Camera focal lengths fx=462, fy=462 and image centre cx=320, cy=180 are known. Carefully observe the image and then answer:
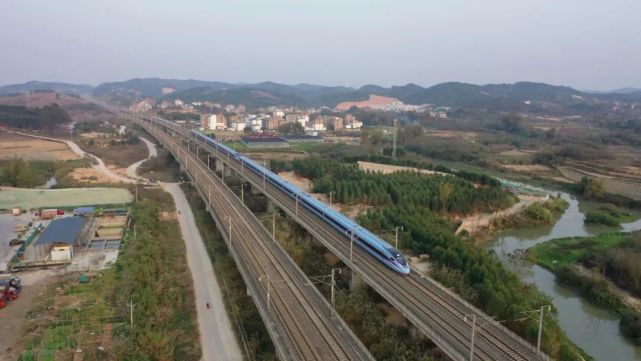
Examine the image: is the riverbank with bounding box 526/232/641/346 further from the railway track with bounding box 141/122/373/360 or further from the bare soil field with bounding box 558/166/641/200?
the bare soil field with bounding box 558/166/641/200

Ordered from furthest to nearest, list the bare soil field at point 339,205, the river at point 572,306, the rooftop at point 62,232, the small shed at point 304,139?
1. the small shed at point 304,139
2. the bare soil field at point 339,205
3. the rooftop at point 62,232
4. the river at point 572,306

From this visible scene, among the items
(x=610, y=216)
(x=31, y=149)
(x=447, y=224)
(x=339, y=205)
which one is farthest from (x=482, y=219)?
(x=31, y=149)

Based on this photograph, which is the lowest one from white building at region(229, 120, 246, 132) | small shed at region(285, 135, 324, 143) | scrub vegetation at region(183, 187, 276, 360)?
scrub vegetation at region(183, 187, 276, 360)

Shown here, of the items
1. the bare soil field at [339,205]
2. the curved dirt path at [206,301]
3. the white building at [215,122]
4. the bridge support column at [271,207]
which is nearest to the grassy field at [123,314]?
the curved dirt path at [206,301]

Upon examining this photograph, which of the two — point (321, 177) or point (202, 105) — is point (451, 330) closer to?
point (321, 177)

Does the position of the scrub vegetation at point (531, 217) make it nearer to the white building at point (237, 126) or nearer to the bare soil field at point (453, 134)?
the bare soil field at point (453, 134)

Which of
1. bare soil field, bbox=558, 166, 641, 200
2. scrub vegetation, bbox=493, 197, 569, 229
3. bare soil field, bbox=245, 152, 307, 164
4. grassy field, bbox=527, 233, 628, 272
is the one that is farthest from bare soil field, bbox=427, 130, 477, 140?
grassy field, bbox=527, 233, 628, 272
